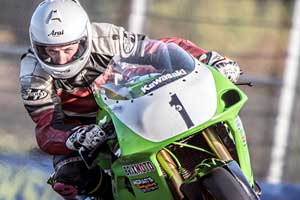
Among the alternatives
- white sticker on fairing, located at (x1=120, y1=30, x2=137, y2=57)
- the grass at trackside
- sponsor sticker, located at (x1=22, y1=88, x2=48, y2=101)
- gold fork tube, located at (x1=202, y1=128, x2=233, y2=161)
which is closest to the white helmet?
sponsor sticker, located at (x1=22, y1=88, x2=48, y2=101)

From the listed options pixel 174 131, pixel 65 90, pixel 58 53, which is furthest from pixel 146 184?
pixel 65 90

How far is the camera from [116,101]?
254 inches

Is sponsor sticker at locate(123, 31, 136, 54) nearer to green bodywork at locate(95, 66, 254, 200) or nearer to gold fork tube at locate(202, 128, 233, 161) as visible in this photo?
green bodywork at locate(95, 66, 254, 200)

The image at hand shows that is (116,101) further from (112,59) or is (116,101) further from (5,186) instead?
(5,186)

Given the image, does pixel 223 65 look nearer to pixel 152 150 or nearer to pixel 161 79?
pixel 161 79

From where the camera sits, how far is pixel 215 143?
6391 mm

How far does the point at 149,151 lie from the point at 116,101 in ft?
1.35

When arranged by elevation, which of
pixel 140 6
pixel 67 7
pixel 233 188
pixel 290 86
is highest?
pixel 67 7

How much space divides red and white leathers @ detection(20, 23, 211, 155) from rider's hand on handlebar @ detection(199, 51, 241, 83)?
100mm

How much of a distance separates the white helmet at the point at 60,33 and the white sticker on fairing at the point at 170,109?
715 millimetres

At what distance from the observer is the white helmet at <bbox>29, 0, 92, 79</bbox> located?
684 centimetres

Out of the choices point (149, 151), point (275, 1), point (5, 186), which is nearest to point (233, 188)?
point (149, 151)

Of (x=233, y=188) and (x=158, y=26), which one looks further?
(x=158, y=26)

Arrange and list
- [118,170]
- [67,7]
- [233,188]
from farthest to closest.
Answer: [67,7], [118,170], [233,188]
